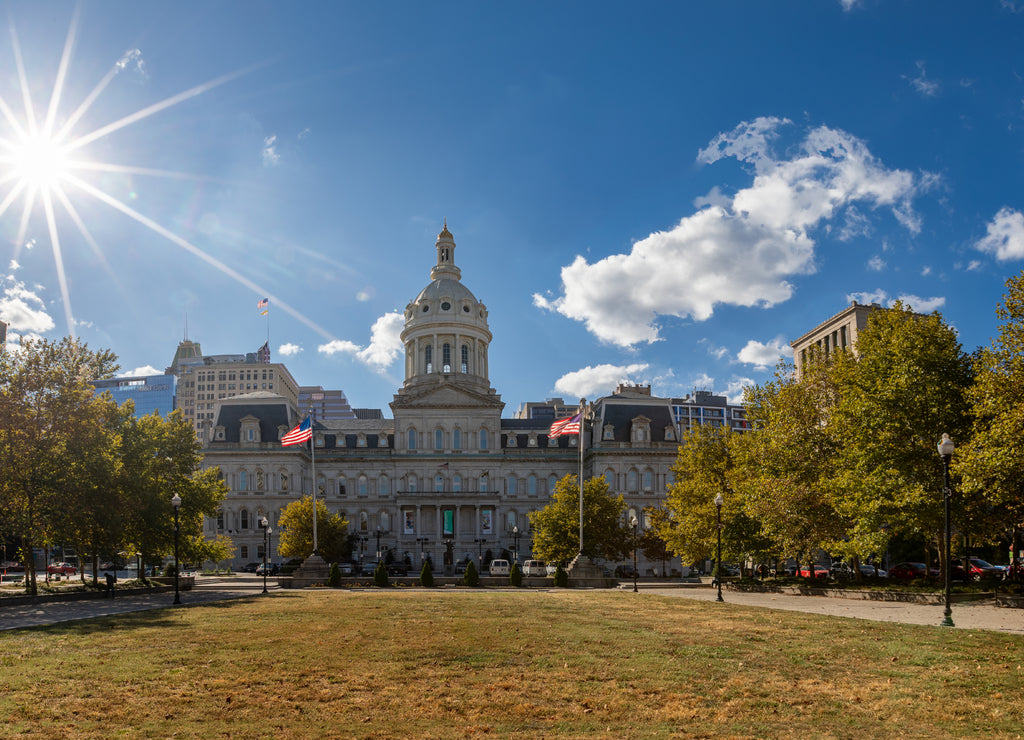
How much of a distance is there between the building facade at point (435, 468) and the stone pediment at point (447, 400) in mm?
118

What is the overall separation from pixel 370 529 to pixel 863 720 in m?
86.6

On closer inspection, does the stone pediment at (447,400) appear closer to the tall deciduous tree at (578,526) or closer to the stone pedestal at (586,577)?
the tall deciduous tree at (578,526)

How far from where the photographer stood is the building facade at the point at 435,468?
90500 mm

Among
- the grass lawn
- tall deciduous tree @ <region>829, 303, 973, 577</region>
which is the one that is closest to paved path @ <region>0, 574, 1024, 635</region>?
the grass lawn

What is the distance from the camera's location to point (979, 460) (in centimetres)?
2798

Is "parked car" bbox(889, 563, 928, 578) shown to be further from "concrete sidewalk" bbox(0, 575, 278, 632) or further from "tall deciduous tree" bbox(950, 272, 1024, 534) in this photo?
"concrete sidewalk" bbox(0, 575, 278, 632)

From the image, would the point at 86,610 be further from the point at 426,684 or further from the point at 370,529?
the point at 370,529

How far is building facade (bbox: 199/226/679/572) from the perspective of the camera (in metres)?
90.5

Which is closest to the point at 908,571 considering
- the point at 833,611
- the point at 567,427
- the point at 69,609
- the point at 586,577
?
the point at 586,577

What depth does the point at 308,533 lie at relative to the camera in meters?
74.4

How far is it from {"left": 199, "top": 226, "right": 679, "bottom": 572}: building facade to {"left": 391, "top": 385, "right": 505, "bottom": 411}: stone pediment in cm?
12

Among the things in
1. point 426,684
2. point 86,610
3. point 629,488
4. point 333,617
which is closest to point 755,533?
point 333,617

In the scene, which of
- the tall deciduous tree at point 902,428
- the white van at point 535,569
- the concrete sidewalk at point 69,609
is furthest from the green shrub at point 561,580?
the concrete sidewalk at point 69,609

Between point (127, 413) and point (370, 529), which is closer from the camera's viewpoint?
point (127, 413)
